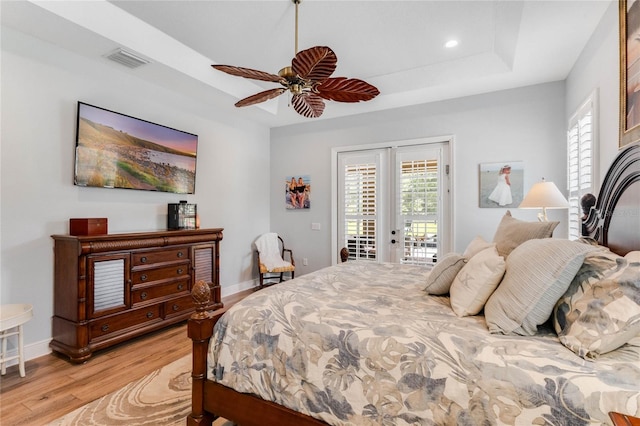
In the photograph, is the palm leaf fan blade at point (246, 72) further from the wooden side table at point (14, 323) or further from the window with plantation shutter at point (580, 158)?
the window with plantation shutter at point (580, 158)

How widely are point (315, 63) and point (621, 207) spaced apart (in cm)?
200

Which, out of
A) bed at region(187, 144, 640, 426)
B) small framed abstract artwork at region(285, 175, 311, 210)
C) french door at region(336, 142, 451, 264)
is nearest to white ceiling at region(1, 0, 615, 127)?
french door at region(336, 142, 451, 264)

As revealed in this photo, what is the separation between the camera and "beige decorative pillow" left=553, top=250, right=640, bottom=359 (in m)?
1.09

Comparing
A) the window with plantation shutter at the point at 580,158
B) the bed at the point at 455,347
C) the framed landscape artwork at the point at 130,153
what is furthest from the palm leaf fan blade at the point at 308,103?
the window with plantation shutter at the point at 580,158

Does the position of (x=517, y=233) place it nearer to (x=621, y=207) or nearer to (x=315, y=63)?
(x=621, y=207)

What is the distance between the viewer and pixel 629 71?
180 cm

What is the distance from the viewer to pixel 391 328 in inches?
53.6

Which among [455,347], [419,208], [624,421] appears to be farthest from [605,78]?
[624,421]

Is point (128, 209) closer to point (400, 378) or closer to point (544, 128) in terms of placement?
point (400, 378)

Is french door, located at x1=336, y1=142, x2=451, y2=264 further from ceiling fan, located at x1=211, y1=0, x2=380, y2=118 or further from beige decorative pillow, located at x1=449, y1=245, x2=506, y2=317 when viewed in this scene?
beige decorative pillow, located at x1=449, y1=245, x2=506, y2=317

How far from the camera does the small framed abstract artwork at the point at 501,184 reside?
3693 millimetres

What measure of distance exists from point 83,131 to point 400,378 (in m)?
3.39

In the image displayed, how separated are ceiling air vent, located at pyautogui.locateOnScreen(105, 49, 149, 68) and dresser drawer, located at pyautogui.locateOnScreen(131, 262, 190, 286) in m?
2.06

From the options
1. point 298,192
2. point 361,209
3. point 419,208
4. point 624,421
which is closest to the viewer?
point 624,421
